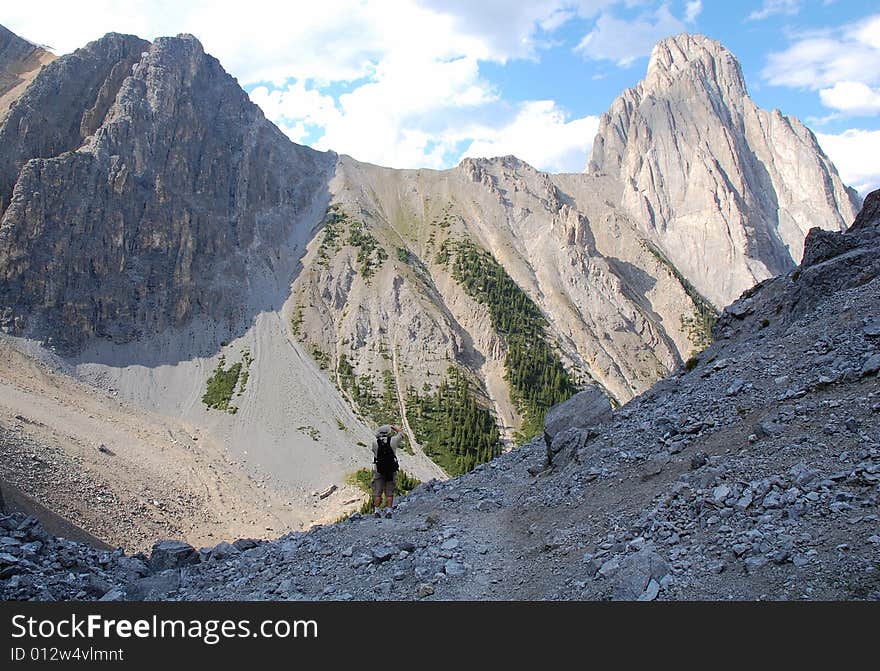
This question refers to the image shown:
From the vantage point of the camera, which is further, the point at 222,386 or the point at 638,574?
the point at 222,386

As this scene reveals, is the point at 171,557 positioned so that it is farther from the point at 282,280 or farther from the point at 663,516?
the point at 282,280

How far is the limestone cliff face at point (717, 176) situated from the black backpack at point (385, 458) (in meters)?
146

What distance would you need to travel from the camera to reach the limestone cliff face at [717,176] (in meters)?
152

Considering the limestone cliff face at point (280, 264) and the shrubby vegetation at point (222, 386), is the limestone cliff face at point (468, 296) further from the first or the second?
the shrubby vegetation at point (222, 386)

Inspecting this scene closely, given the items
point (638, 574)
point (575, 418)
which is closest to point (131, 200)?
point (575, 418)

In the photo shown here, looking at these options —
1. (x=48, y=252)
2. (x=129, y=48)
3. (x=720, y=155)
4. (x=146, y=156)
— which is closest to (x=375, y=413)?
(x=48, y=252)

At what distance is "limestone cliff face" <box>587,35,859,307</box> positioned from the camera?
152 meters

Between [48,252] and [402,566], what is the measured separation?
3455 inches

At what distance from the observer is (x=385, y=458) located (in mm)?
17594

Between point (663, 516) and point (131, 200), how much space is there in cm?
9792

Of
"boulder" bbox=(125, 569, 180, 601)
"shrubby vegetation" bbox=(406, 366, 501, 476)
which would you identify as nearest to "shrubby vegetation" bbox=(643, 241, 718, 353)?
"shrubby vegetation" bbox=(406, 366, 501, 476)

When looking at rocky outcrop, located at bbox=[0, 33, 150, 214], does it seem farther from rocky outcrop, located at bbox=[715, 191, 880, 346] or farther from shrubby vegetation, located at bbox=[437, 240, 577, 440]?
rocky outcrop, located at bbox=[715, 191, 880, 346]

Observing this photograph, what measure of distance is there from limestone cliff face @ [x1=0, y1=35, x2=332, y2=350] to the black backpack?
74857 mm

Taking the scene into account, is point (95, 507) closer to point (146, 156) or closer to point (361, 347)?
point (361, 347)
